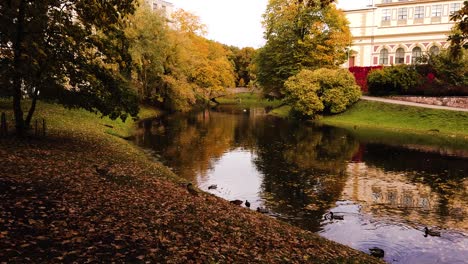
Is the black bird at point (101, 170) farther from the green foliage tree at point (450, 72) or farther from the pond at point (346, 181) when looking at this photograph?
the green foliage tree at point (450, 72)

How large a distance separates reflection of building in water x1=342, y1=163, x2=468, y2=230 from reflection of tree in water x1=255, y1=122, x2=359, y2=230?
1045 millimetres

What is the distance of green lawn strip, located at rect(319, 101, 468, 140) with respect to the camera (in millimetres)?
40906

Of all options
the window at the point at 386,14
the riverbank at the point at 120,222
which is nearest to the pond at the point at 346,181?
the riverbank at the point at 120,222

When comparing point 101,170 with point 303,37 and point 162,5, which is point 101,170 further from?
point 162,5

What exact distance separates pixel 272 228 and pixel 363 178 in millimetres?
11566

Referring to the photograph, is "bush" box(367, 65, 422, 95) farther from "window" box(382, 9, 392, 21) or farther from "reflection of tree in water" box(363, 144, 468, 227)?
"window" box(382, 9, 392, 21)

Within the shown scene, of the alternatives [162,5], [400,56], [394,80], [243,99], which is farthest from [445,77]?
[162,5]

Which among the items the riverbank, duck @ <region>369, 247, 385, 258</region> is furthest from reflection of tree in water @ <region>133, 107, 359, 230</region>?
the riverbank

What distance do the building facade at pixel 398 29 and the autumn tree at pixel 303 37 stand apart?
19177 millimetres

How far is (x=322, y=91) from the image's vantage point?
173 feet

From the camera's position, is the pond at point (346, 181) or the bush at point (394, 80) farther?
the bush at point (394, 80)

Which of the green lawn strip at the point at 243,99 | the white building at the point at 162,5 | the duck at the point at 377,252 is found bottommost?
the duck at the point at 377,252

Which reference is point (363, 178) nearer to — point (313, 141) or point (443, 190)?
point (443, 190)

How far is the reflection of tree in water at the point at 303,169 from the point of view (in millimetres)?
16766
